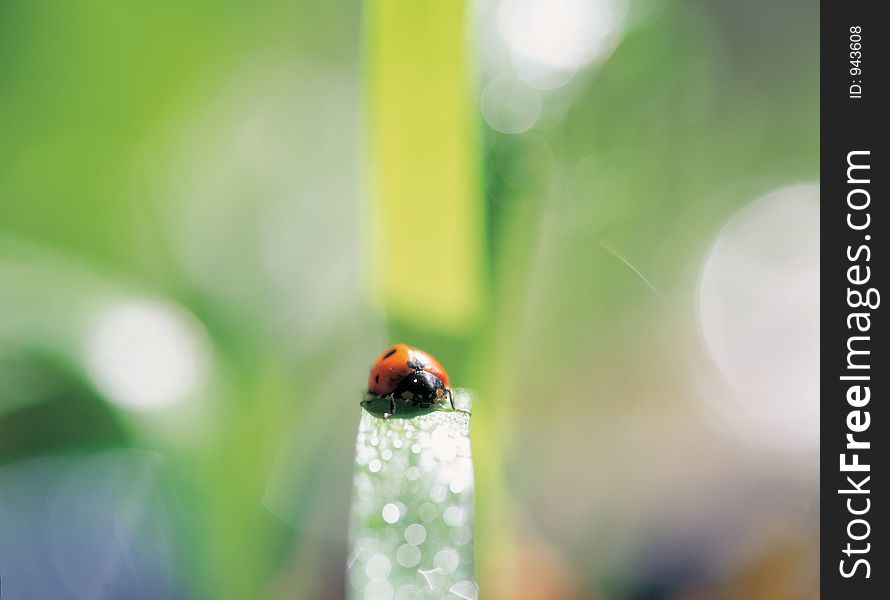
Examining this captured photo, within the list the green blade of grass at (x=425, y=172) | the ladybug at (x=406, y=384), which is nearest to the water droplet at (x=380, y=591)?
the ladybug at (x=406, y=384)

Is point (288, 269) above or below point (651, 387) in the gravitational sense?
above

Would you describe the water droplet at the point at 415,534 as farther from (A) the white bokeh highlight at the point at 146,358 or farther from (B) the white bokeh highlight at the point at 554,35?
(B) the white bokeh highlight at the point at 554,35

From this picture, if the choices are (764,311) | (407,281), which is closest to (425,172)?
(407,281)

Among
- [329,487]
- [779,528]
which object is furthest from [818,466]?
[329,487]

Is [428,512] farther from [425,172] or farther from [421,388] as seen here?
[425,172]

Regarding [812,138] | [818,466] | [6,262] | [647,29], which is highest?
[647,29]
